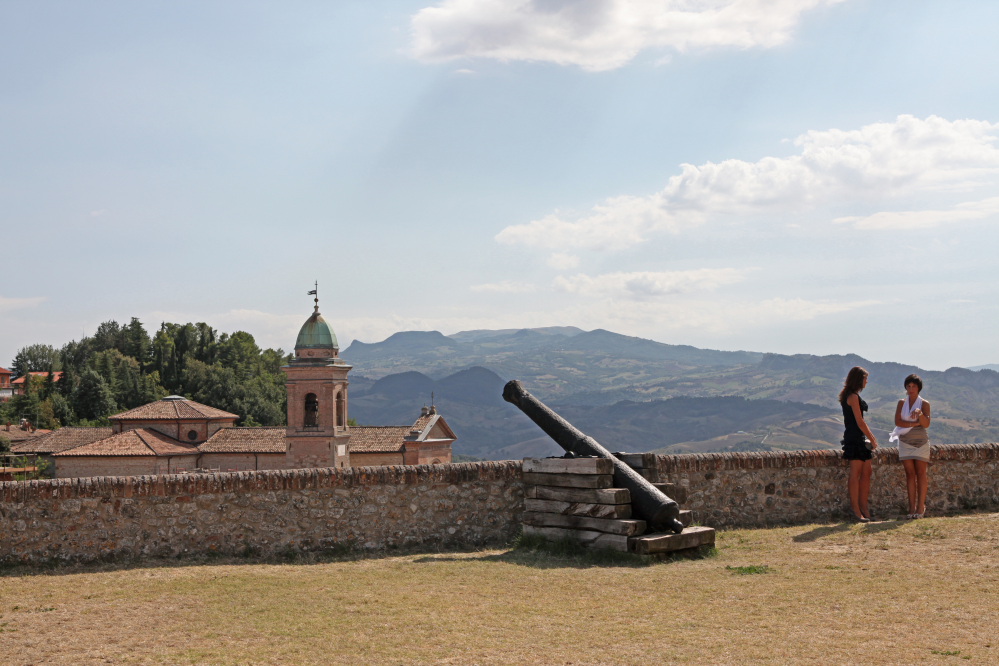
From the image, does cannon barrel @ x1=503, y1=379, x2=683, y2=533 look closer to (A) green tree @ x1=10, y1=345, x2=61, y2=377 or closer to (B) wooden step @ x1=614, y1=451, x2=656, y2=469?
(B) wooden step @ x1=614, y1=451, x2=656, y2=469

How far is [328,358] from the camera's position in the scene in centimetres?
3822

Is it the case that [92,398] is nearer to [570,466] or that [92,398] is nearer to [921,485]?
[570,466]

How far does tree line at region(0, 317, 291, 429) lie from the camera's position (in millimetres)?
77062

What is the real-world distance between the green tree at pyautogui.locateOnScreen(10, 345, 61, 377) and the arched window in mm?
104889

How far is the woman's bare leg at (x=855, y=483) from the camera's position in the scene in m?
10.5

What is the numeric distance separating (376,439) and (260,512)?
38.2m

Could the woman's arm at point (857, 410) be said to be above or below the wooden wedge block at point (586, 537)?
above

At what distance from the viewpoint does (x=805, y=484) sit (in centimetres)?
1090

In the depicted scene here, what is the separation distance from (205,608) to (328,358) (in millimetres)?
32458

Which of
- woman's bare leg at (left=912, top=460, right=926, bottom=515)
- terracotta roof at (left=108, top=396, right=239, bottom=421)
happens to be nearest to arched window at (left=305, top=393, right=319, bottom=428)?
terracotta roof at (left=108, top=396, right=239, bottom=421)

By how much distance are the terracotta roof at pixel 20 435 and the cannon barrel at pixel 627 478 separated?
61.4m

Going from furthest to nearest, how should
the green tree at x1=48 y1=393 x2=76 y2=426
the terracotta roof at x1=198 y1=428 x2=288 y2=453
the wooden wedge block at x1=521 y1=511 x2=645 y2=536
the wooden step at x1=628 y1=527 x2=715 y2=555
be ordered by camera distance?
1. the green tree at x1=48 y1=393 x2=76 y2=426
2. the terracotta roof at x1=198 y1=428 x2=288 y2=453
3. the wooden wedge block at x1=521 y1=511 x2=645 y2=536
4. the wooden step at x1=628 y1=527 x2=715 y2=555

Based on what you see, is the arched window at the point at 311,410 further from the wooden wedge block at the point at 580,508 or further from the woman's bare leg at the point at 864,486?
the woman's bare leg at the point at 864,486

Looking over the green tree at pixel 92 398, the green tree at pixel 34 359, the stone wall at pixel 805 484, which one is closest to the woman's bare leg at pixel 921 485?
the stone wall at pixel 805 484
